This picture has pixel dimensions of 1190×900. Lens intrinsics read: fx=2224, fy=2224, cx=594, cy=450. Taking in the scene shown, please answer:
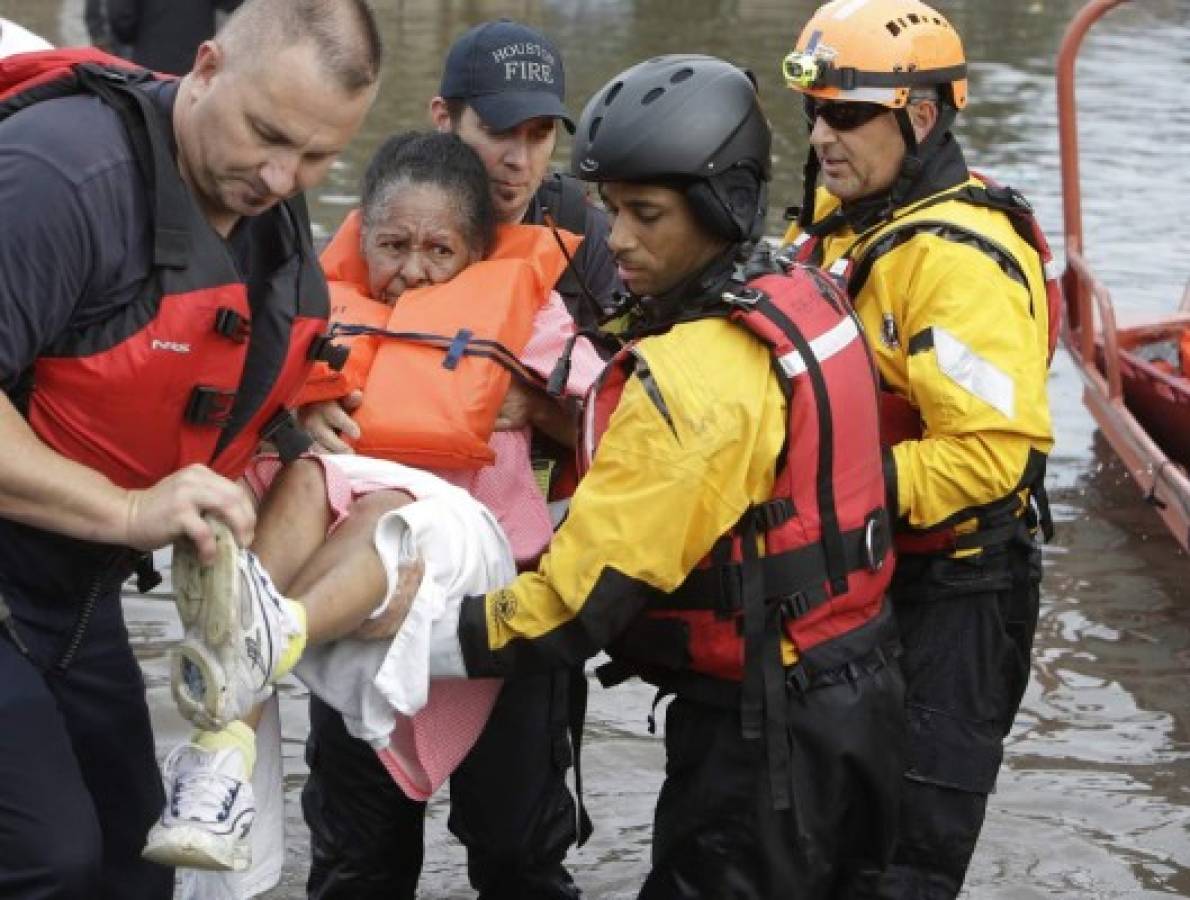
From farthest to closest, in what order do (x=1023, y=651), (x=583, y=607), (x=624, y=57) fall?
(x=624, y=57), (x=1023, y=651), (x=583, y=607)

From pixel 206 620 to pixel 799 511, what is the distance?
1123 millimetres

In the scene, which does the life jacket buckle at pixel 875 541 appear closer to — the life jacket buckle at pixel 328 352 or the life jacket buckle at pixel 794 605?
the life jacket buckle at pixel 794 605

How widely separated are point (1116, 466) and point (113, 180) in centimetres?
675

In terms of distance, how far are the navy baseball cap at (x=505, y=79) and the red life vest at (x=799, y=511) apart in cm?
105

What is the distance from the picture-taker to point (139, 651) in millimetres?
7203

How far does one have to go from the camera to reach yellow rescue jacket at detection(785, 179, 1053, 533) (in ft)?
15.9

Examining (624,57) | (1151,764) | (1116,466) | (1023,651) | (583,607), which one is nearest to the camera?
(583,607)

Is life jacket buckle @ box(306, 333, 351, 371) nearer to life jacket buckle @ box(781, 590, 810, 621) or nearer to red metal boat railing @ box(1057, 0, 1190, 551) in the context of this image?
life jacket buckle @ box(781, 590, 810, 621)

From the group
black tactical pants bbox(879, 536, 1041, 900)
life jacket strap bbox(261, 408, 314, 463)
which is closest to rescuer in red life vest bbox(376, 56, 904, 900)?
life jacket strap bbox(261, 408, 314, 463)

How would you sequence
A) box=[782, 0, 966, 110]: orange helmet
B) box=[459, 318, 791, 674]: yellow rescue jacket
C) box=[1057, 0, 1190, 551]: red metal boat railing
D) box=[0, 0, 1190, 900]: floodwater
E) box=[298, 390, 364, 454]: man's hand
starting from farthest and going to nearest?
box=[1057, 0, 1190, 551]: red metal boat railing, box=[0, 0, 1190, 900]: floodwater, box=[782, 0, 966, 110]: orange helmet, box=[298, 390, 364, 454]: man's hand, box=[459, 318, 791, 674]: yellow rescue jacket

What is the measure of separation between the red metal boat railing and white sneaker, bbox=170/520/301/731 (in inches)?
184

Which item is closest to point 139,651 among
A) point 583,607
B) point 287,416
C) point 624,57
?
point 287,416

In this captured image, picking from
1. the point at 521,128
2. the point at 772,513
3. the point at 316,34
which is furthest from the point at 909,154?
the point at 316,34

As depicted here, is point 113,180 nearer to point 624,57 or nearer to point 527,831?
point 527,831
